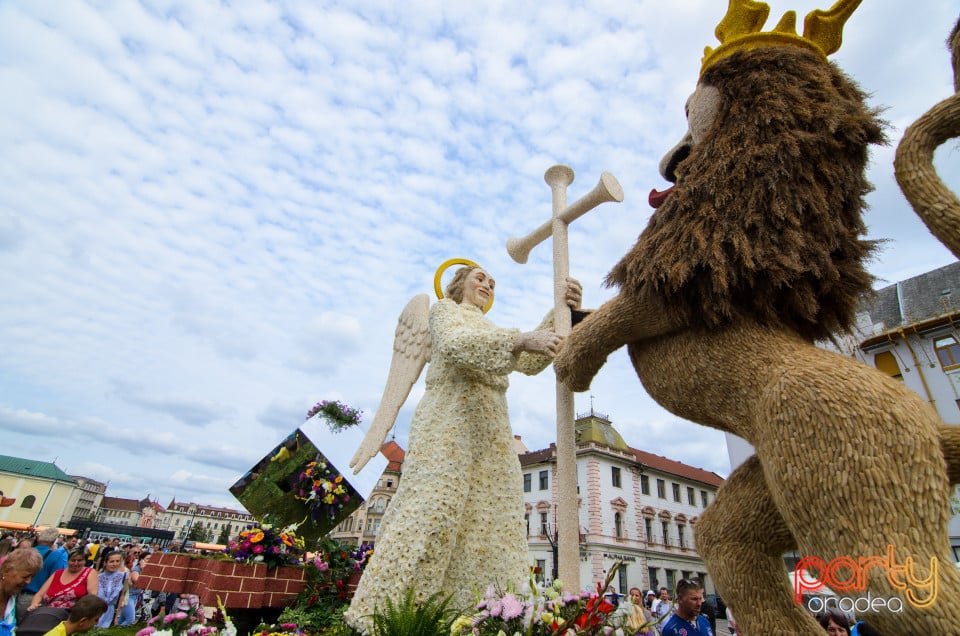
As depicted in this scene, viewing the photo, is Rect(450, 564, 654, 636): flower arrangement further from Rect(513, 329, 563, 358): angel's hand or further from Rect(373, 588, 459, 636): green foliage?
Rect(513, 329, 563, 358): angel's hand

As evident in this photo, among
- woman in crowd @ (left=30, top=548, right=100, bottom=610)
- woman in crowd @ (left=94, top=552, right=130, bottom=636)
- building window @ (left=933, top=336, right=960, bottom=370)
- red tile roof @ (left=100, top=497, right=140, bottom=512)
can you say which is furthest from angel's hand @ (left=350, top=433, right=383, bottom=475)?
red tile roof @ (left=100, top=497, right=140, bottom=512)

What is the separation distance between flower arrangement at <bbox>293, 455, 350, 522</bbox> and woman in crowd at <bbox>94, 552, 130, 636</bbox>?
2.47 m

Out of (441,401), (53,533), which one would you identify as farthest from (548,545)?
(441,401)

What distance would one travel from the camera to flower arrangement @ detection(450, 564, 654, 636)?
6.33ft

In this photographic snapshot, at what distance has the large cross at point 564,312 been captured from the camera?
7.64 ft

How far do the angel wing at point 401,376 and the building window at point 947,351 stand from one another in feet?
55.2

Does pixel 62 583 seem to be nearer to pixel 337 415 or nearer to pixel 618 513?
pixel 337 415

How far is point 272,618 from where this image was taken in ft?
12.9

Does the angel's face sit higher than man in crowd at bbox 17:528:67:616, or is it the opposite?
the angel's face

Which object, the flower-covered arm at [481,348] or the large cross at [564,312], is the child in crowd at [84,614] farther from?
the large cross at [564,312]

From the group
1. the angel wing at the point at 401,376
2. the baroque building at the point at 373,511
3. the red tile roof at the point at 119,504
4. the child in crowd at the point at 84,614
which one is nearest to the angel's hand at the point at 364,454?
the angel wing at the point at 401,376

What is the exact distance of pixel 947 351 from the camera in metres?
14.0

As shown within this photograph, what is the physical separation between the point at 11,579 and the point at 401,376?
278 cm

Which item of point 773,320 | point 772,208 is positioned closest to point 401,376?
point 773,320
